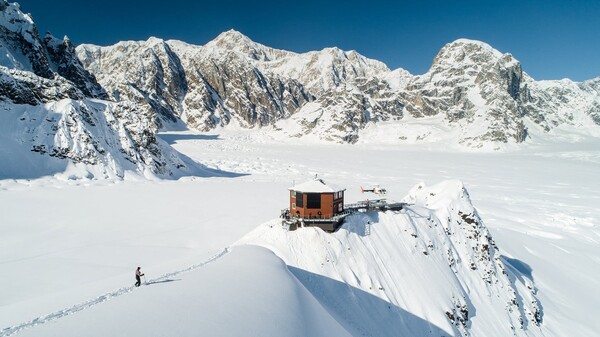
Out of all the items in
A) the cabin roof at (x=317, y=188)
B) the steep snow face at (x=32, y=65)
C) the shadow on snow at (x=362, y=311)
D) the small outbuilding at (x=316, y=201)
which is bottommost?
the shadow on snow at (x=362, y=311)

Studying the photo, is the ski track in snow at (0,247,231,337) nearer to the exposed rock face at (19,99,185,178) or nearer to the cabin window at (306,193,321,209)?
the cabin window at (306,193,321,209)

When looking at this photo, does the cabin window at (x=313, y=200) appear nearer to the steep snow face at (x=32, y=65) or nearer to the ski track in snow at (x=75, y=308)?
the ski track in snow at (x=75, y=308)

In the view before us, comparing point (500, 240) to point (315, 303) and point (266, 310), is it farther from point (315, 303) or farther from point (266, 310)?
point (266, 310)

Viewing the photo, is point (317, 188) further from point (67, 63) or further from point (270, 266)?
point (67, 63)

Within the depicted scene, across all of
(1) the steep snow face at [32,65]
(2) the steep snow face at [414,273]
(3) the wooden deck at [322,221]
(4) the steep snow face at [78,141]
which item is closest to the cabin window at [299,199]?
(3) the wooden deck at [322,221]

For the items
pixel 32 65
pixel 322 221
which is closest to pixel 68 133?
pixel 322 221

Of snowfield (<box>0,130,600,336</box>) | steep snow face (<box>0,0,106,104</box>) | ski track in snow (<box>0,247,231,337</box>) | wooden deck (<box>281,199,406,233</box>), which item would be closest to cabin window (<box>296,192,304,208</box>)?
wooden deck (<box>281,199,406,233</box>)
